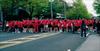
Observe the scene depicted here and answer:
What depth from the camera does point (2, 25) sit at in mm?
62625

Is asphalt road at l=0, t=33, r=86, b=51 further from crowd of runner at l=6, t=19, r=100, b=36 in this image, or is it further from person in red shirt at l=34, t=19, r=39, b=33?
person in red shirt at l=34, t=19, r=39, b=33

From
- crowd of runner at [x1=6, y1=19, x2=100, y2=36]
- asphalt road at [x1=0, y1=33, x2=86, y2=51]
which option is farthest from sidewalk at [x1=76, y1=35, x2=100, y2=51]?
crowd of runner at [x1=6, y1=19, x2=100, y2=36]

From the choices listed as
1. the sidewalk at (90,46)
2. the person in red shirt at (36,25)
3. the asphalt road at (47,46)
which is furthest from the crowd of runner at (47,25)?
the sidewalk at (90,46)

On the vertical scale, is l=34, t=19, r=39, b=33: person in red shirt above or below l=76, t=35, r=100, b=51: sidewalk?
below

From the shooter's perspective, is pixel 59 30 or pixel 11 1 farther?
pixel 11 1

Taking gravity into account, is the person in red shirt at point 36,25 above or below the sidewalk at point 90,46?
below

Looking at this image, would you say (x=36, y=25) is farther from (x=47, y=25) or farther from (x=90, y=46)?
(x=90, y=46)

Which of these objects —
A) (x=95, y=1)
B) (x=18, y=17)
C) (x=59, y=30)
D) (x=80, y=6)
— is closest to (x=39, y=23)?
(x=59, y=30)

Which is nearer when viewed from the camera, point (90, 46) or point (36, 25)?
point (90, 46)

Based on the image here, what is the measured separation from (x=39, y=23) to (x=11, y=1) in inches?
900

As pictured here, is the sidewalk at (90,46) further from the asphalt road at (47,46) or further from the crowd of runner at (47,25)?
the crowd of runner at (47,25)

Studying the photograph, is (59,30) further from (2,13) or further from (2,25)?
(2,13)

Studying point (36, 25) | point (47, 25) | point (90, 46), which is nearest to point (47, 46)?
point (90, 46)

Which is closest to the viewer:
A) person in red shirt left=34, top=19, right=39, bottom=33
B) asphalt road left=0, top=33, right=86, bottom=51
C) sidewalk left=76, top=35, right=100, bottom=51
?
asphalt road left=0, top=33, right=86, bottom=51
